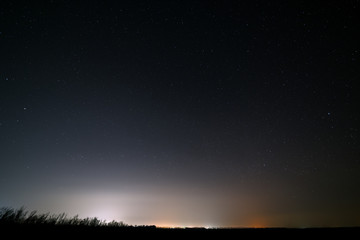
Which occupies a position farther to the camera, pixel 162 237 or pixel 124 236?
pixel 124 236

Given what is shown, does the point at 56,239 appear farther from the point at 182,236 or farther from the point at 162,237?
the point at 182,236

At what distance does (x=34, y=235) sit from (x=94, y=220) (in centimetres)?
1579

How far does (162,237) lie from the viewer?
5516 mm

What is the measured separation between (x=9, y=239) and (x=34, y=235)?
29.8 inches

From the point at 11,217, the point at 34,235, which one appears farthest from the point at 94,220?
the point at 34,235

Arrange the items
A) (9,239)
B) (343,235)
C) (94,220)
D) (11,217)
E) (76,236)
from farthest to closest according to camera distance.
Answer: (94,220)
(11,217)
(76,236)
(9,239)
(343,235)

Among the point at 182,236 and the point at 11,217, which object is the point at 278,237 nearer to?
the point at 182,236

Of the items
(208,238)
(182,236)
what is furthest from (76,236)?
(208,238)

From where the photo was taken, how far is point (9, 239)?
5.25 metres

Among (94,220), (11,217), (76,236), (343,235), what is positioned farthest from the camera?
(94,220)

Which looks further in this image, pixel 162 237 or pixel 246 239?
pixel 162 237

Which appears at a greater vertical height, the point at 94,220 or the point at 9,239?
the point at 94,220

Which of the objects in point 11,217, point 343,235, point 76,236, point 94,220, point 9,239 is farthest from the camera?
point 94,220

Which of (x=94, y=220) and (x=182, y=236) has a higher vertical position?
(x=94, y=220)
